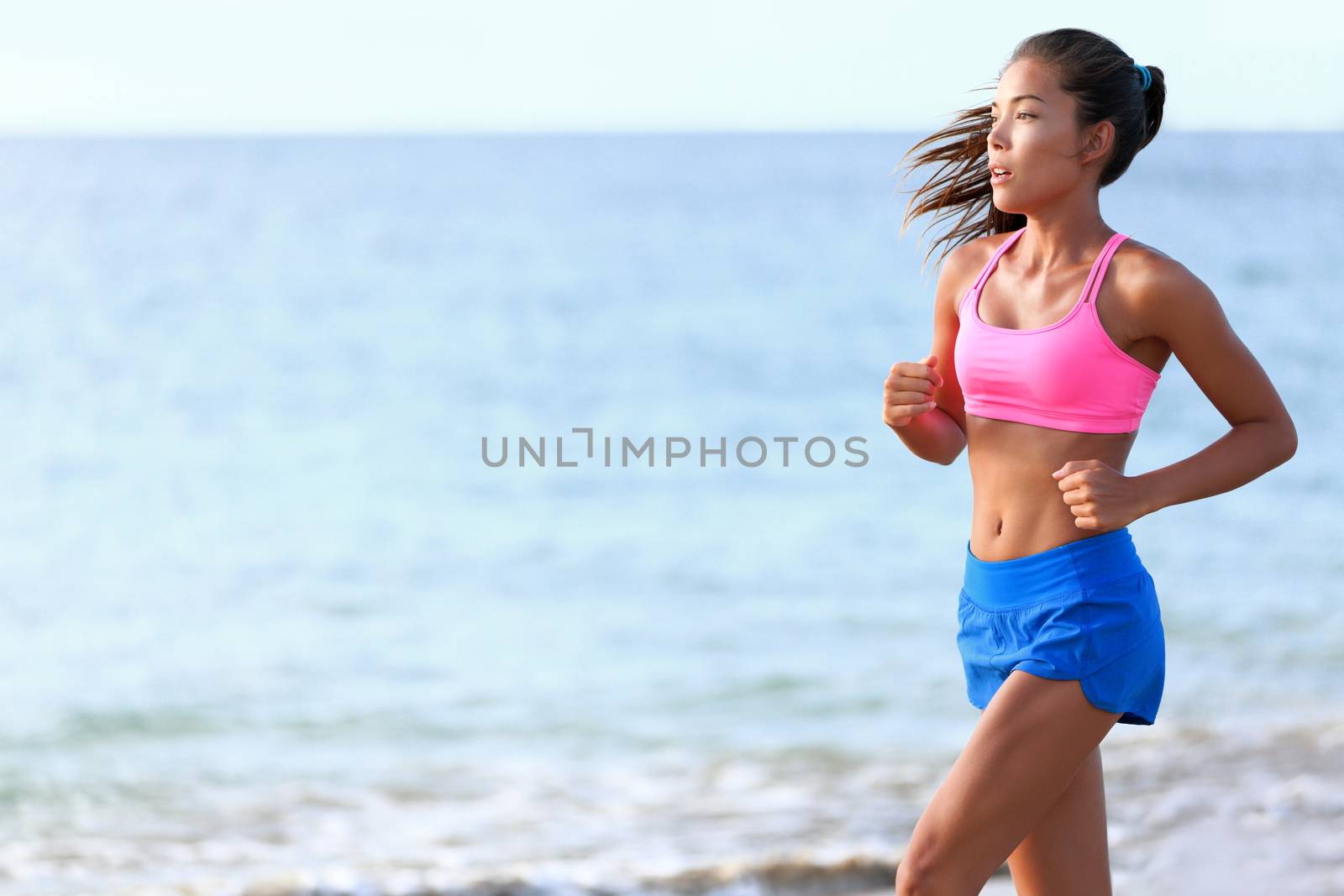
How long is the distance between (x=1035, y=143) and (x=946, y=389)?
0.48m

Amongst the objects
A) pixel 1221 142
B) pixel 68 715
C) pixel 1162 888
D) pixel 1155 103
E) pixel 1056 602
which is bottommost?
pixel 68 715

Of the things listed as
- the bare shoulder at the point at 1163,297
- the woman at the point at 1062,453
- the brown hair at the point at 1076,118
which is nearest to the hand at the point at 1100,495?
the woman at the point at 1062,453

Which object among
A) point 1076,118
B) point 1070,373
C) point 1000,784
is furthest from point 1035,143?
point 1000,784

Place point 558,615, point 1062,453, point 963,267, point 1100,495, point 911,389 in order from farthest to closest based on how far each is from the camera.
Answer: point 558,615
point 963,267
point 911,389
point 1062,453
point 1100,495

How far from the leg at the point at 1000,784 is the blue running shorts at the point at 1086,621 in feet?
0.12

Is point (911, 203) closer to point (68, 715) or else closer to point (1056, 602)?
point (1056, 602)

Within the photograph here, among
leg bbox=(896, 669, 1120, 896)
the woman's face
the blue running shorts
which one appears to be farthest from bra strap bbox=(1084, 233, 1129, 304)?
leg bbox=(896, 669, 1120, 896)

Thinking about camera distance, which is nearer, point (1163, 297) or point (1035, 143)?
point (1163, 297)

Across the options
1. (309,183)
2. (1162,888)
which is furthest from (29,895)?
(309,183)

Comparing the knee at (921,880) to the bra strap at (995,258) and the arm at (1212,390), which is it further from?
the bra strap at (995,258)

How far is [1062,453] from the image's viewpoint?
86.4 inches

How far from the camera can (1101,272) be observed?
84.8 inches

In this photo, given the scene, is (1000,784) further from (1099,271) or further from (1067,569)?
(1099,271)

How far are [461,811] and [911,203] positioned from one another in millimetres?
3455
